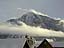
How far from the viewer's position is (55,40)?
18.3 ft

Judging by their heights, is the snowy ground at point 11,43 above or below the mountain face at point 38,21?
below

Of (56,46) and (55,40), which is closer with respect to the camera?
(56,46)

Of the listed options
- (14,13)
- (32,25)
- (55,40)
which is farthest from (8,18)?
(55,40)

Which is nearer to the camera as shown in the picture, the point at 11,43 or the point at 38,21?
the point at 11,43

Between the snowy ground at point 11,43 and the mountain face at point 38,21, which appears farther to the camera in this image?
the mountain face at point 38,21

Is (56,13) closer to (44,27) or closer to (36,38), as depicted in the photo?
(44,27)

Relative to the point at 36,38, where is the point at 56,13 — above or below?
above

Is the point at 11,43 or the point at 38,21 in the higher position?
the point at 38,21

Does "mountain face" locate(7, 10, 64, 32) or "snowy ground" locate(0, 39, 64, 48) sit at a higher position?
"mountain face" locate(7, 10, 64, 32)

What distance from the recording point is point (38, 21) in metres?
5.53

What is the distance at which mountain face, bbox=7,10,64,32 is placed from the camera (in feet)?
18.1

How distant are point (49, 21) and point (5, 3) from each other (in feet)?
4.30

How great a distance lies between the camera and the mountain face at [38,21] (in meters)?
5.51

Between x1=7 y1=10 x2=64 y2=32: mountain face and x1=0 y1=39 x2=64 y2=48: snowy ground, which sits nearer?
x1=0 y1=39 x2=64 y2=48: snowy ground
